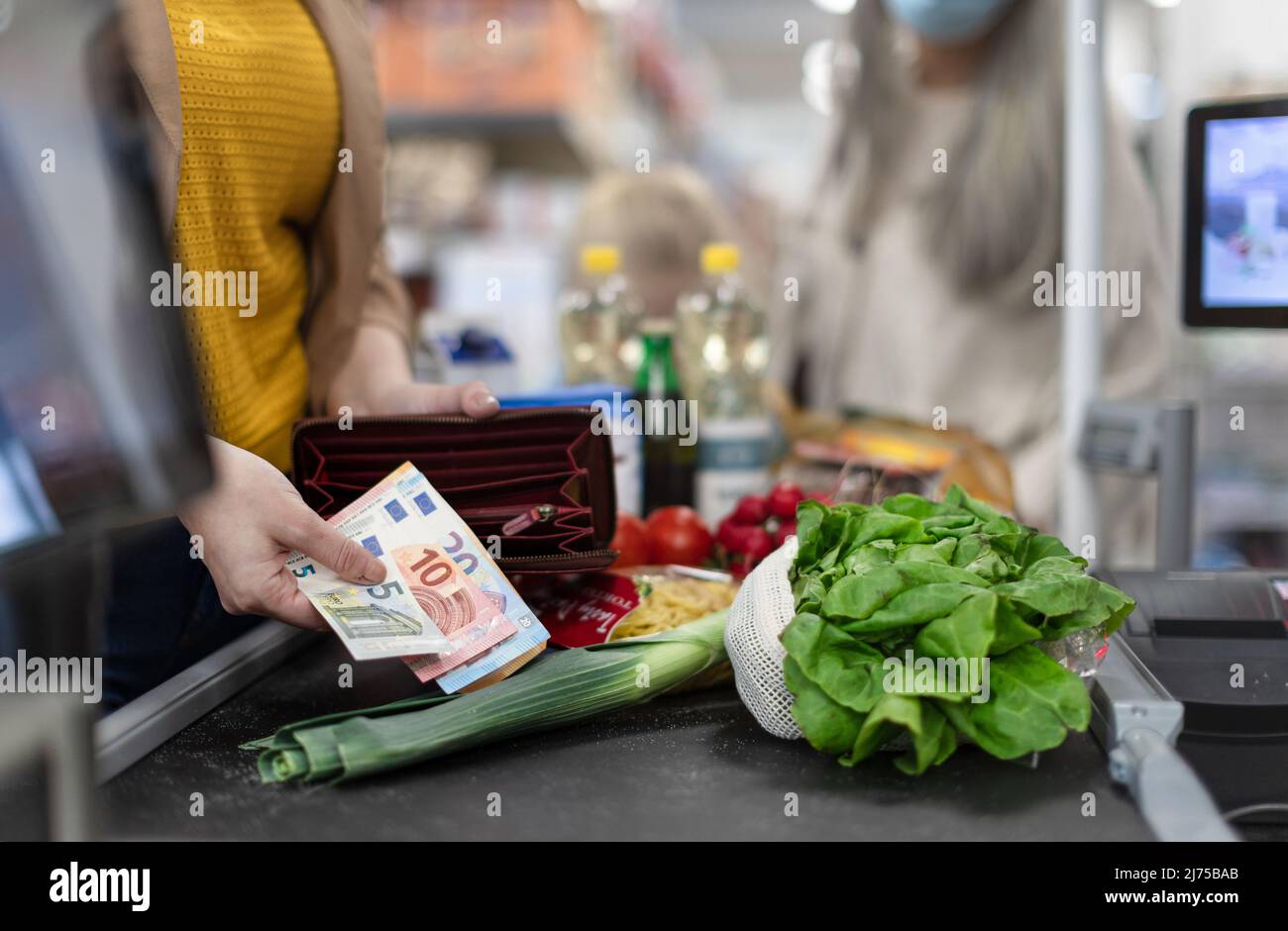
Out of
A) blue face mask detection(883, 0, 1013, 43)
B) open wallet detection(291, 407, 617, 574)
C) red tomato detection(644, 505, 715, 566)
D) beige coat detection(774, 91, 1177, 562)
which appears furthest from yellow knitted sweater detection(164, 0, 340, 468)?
blue face mask detection(883, 0, 1013, 43)

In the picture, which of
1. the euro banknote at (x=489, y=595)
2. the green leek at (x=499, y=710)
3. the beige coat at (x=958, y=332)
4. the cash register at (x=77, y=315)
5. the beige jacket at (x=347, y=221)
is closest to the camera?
the cash register at (x=77, y=315)

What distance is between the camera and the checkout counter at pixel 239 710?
622mm

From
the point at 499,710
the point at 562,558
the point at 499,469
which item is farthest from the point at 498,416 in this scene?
the point at 499,710

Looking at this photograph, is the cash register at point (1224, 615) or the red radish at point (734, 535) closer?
the cash register at point (1224, 615)

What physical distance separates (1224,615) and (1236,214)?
0.45 m

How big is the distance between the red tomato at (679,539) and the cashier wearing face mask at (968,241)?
0.89 m

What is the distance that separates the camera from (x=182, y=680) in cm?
116

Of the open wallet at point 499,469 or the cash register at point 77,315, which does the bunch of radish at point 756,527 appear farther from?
the cash register at point 77,315

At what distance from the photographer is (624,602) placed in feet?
4.20

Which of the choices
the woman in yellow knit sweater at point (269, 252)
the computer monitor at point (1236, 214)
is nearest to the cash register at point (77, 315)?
the woman in yellow knit sweater at point (269, 252)

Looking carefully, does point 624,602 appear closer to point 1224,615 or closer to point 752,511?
point 752,511

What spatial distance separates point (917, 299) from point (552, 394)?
4.32 feet

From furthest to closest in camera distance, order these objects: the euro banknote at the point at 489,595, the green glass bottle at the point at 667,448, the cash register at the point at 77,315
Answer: the green glass bottle at the point at 667,448 → the euro banknote at the point at 489,595 → the cash register at the point at 77,315
